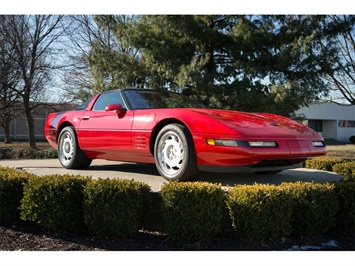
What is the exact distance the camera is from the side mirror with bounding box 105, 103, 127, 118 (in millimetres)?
5391

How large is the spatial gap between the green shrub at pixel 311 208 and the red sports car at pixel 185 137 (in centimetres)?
43

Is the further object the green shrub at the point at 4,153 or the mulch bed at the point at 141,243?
the green shrub at the point at 4,153

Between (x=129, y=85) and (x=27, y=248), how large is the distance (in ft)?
35.1

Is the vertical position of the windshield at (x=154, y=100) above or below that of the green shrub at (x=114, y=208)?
above

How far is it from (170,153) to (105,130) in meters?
1.33

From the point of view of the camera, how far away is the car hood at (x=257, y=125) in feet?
14.8

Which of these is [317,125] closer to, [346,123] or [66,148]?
[346,123]

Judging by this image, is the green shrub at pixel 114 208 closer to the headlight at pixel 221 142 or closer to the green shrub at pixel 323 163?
the headlight at pixel 221 142

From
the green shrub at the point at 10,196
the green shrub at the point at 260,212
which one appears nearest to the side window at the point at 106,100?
the green shrub at the point at 10,196

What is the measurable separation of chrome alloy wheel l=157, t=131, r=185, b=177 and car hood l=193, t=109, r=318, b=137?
498 millimetres

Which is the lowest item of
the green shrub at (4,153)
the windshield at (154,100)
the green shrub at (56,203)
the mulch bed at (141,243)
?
the mulch bed at (141,243)

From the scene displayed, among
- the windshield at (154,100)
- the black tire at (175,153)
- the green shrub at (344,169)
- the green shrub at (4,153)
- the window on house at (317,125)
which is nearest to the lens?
the black tire at (175,153)

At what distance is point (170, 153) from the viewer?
4844mm

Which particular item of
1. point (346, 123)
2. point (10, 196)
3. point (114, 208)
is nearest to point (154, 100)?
point (114, 208)
